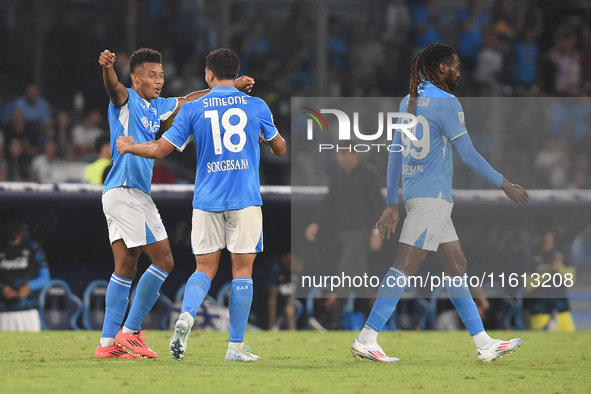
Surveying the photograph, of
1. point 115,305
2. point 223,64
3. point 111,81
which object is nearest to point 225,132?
point 223,64

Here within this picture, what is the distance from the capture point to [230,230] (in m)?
6.30

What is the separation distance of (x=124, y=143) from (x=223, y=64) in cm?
89

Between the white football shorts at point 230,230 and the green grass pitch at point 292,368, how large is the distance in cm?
81

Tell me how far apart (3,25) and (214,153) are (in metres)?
10.2

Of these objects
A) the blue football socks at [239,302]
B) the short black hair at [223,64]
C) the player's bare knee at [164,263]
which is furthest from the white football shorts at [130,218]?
the short black hair at [223,64]

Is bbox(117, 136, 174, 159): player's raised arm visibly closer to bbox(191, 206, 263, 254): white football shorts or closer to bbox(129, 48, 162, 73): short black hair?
bbox(191, 206, 263, 254): white football shorts

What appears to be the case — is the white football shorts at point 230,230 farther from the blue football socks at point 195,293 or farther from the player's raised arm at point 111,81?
the player's raised arm at point 111,81

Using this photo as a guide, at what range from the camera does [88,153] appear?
13.0 metres

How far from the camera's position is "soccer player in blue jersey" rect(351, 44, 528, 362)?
6.58 metres

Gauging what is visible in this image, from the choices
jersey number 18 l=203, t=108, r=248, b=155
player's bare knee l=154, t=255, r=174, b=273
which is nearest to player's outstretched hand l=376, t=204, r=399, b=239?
jersey number 18 l=203, t=108, r=248, b=155

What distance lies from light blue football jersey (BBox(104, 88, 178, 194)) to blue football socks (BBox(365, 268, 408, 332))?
6.17 feet

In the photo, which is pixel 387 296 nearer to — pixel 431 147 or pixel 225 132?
pixel 431 147

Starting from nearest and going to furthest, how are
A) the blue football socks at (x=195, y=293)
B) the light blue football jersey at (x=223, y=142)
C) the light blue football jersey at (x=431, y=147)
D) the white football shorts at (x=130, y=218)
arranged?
1. the blue football socks at (x=195, y=293)
2. the light blue football jersey at (x=223, y=142)
3. the white football shorts at (x=130, y=218)
4. the light blue football jersey at (x=431, y=147)

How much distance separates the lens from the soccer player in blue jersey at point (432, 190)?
21.6 ft
